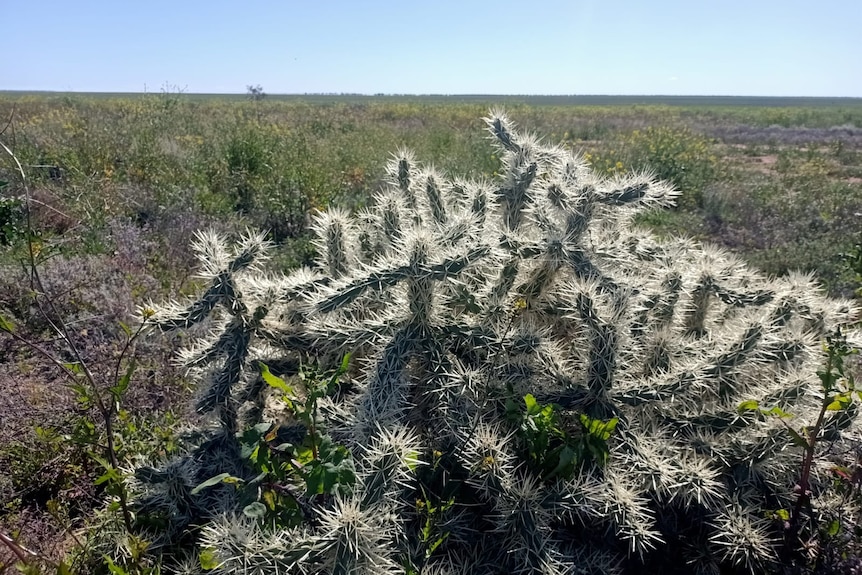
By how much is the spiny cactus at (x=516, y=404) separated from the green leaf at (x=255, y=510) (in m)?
0.05

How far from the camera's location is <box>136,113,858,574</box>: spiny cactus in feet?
6.38

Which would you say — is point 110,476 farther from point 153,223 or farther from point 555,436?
point 153,223

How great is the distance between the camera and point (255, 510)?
1.77 m

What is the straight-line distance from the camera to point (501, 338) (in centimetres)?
229

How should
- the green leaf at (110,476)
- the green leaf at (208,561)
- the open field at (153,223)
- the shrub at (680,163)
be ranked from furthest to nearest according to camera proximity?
the shrub at (680,163) < the open field at (153,223) < the green leaf at (110,476) < the green leaf at (208,561)

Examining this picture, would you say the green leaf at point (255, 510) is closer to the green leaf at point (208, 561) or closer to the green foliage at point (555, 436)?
the green leaf at point (208, 561)

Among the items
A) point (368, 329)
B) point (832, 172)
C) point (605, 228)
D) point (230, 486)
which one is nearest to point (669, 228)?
point (605, 228)

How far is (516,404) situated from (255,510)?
981 millimetres

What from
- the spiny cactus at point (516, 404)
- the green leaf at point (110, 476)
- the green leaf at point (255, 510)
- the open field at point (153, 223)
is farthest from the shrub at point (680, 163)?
the green leaf at point (110, 476)

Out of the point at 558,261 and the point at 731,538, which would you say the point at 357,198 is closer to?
the point at 558,261

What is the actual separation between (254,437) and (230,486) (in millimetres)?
465

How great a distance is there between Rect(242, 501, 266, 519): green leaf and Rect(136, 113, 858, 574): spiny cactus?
0.05 metres

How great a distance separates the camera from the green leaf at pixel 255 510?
1.75m

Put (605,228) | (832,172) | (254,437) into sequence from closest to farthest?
(254,437) → (605,228) → (832,172)
